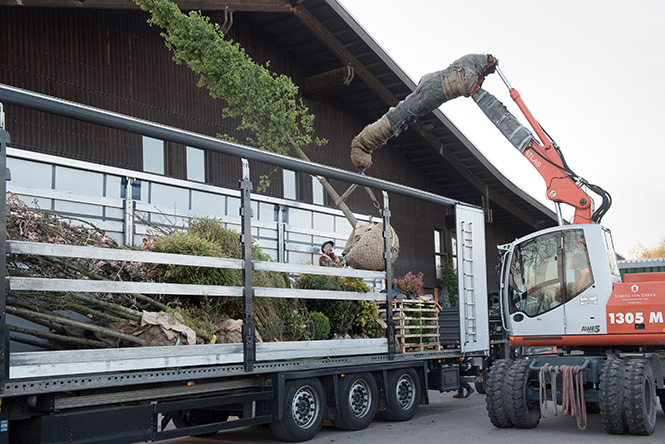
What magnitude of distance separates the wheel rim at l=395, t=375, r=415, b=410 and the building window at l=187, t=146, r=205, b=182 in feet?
29.0

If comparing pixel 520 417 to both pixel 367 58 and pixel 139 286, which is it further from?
pixel 367 58

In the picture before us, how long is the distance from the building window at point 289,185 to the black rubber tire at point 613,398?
40.0 feet

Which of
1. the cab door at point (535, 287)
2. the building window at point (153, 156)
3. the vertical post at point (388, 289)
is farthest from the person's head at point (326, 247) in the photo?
the building window at point (153, 156)

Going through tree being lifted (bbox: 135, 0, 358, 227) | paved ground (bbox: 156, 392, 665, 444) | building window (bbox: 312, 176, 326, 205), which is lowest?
paved ground (bbox: 156, 392, 665, 444)

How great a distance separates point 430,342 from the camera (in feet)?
37.6

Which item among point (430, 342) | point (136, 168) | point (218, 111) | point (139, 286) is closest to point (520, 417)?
point (430, 342)

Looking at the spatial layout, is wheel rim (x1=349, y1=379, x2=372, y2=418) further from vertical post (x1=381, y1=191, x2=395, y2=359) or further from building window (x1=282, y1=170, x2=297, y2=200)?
building window (x1=282, y1=170, x2=297, y2=200)

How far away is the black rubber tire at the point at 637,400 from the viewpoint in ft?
30.1

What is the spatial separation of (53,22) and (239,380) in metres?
10.0

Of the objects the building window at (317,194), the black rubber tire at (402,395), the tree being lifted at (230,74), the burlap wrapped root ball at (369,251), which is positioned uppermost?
the tree being lifted at (230,74)

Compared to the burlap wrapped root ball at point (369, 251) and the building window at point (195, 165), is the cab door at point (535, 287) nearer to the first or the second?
the burlap wrapped root ball at point (369, 251)

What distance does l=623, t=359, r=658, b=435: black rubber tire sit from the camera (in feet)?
30.1

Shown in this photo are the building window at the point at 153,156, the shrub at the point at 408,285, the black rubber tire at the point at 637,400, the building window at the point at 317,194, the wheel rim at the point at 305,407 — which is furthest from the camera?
the building window at the point at 317,194

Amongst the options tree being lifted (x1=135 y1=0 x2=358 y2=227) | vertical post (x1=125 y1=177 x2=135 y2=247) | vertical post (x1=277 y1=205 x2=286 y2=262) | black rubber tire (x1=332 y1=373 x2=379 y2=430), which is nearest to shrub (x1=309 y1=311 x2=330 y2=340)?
black rubber tire (x1=332 y1=373 x2=379 y2=430)
